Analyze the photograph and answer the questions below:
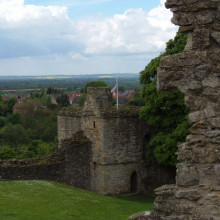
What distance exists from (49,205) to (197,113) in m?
9.72

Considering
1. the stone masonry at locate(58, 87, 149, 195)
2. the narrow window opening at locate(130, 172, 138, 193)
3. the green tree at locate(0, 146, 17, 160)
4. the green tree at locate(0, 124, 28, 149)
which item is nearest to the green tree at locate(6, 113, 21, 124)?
the green tree at locate(0, 124, 28, 149)

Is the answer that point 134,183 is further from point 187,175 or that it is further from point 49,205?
point 187,175

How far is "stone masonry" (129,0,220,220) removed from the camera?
6523 millimetres

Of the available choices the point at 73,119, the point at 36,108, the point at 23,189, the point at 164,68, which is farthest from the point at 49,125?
the point at 164,68

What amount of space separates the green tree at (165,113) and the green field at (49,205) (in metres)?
4.86

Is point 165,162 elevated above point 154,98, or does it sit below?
below

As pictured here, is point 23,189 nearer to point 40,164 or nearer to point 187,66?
point 40,164

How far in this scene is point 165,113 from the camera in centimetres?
2370

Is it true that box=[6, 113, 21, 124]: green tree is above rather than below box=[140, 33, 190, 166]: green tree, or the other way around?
below

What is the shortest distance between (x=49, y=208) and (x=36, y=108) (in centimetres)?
7610

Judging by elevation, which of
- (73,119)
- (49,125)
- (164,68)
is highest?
(164,68)

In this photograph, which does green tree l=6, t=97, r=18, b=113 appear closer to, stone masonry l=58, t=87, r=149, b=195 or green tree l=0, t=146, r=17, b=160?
green tree l=0, t=146, r=17, b=160

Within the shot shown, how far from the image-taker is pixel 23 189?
1784 cm

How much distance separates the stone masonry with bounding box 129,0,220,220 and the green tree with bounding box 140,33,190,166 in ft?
50.0
